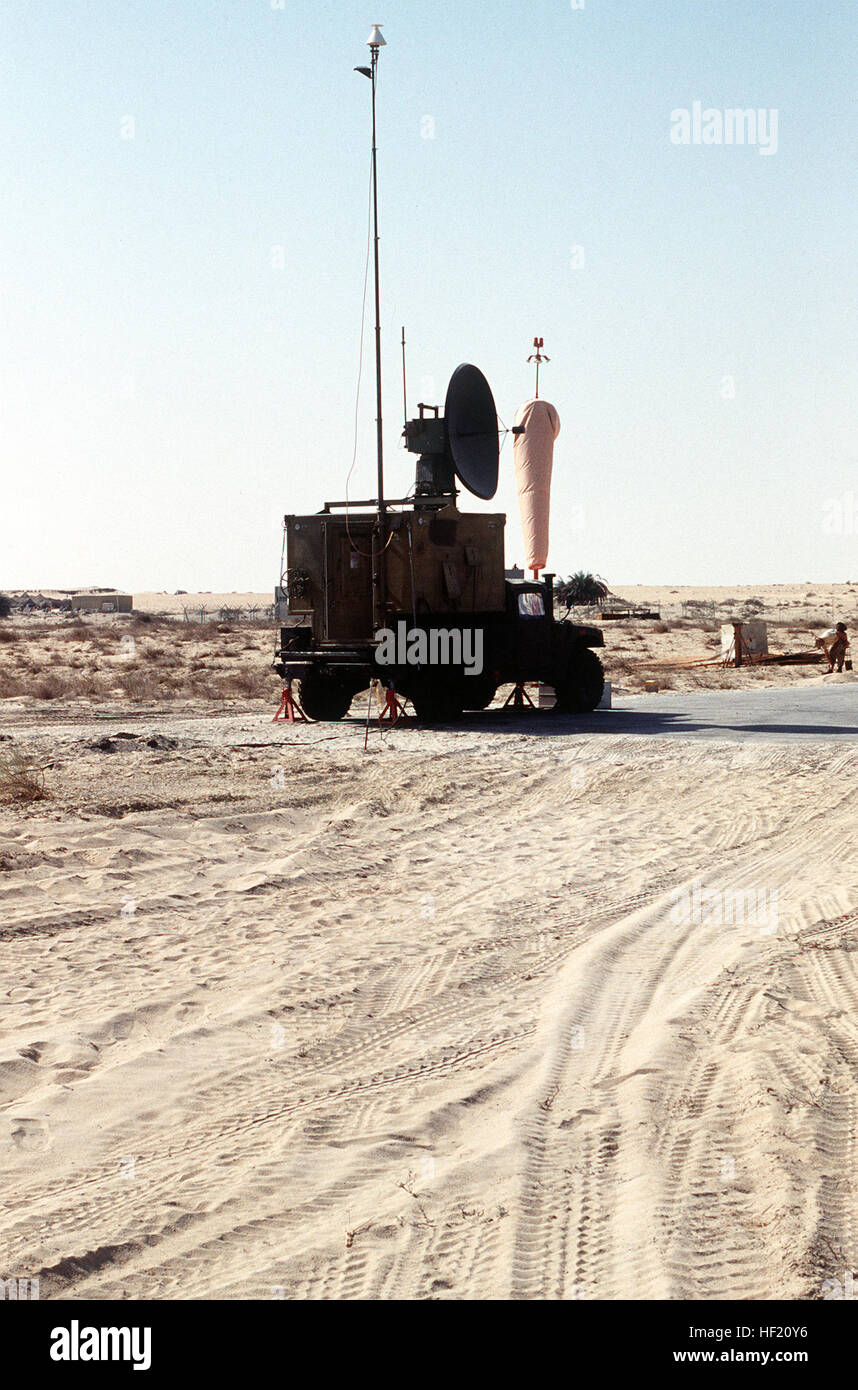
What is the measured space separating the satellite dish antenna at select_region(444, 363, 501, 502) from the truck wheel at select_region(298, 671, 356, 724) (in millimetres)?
3611

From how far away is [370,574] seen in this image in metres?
19.6

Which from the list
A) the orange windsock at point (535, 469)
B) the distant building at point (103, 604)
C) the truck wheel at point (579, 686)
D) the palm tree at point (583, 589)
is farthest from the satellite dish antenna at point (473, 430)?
the distant building at point (103, 604)

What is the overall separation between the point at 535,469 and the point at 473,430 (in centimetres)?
502

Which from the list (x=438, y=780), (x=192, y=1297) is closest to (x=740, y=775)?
(x=438, y=780)

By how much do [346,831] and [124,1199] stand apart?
709 cm

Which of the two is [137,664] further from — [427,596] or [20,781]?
[20,781]

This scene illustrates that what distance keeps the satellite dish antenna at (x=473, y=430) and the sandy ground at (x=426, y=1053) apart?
31.8ft

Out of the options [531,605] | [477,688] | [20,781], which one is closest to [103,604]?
[531,605]

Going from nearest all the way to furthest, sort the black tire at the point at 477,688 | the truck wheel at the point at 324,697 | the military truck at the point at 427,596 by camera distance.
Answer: the military truck at the point at 427,596 < the black tire at the point at 477,688 < the truck wheel at the point at 324,697

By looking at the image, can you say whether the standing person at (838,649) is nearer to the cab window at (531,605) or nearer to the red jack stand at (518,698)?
the red jack stand at (518,698)

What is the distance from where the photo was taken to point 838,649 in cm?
3375

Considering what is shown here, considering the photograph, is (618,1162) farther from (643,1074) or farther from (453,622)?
(453,622)

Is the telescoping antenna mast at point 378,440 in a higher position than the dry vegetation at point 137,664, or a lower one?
higher

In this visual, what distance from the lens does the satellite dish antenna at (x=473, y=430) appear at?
20.6m
